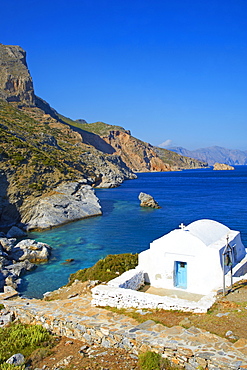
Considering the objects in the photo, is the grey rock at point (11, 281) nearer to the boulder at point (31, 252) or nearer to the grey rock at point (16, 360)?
the boulder at point (31, 252)

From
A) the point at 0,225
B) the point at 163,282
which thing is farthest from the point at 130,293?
the point at 0,225

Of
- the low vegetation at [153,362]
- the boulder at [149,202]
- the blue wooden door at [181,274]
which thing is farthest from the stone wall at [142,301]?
the boulder at [149,202]

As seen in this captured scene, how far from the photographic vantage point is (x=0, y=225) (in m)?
33.6

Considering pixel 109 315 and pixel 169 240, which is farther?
pixel 169 240

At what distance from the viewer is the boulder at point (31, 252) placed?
75.8 ft

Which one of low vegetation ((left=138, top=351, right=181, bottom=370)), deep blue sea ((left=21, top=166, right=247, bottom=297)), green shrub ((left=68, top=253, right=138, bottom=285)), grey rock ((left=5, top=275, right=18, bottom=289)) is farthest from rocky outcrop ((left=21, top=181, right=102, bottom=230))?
low vegetation ((left=138, top=351, right=181, bottom=370))

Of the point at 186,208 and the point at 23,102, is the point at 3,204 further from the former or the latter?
the point at 23,102

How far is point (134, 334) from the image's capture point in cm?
766

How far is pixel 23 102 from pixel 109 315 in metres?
104

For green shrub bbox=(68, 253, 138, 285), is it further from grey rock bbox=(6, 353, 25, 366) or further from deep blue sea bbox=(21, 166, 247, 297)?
grey rock bbox=(6, 353, 25, 366)

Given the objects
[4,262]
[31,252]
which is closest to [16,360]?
[4,262]

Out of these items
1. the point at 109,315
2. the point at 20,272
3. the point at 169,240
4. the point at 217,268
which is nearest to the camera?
the point at 109,315

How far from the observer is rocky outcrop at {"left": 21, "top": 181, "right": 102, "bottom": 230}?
34.8 meters

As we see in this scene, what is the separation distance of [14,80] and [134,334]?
4267 inches
